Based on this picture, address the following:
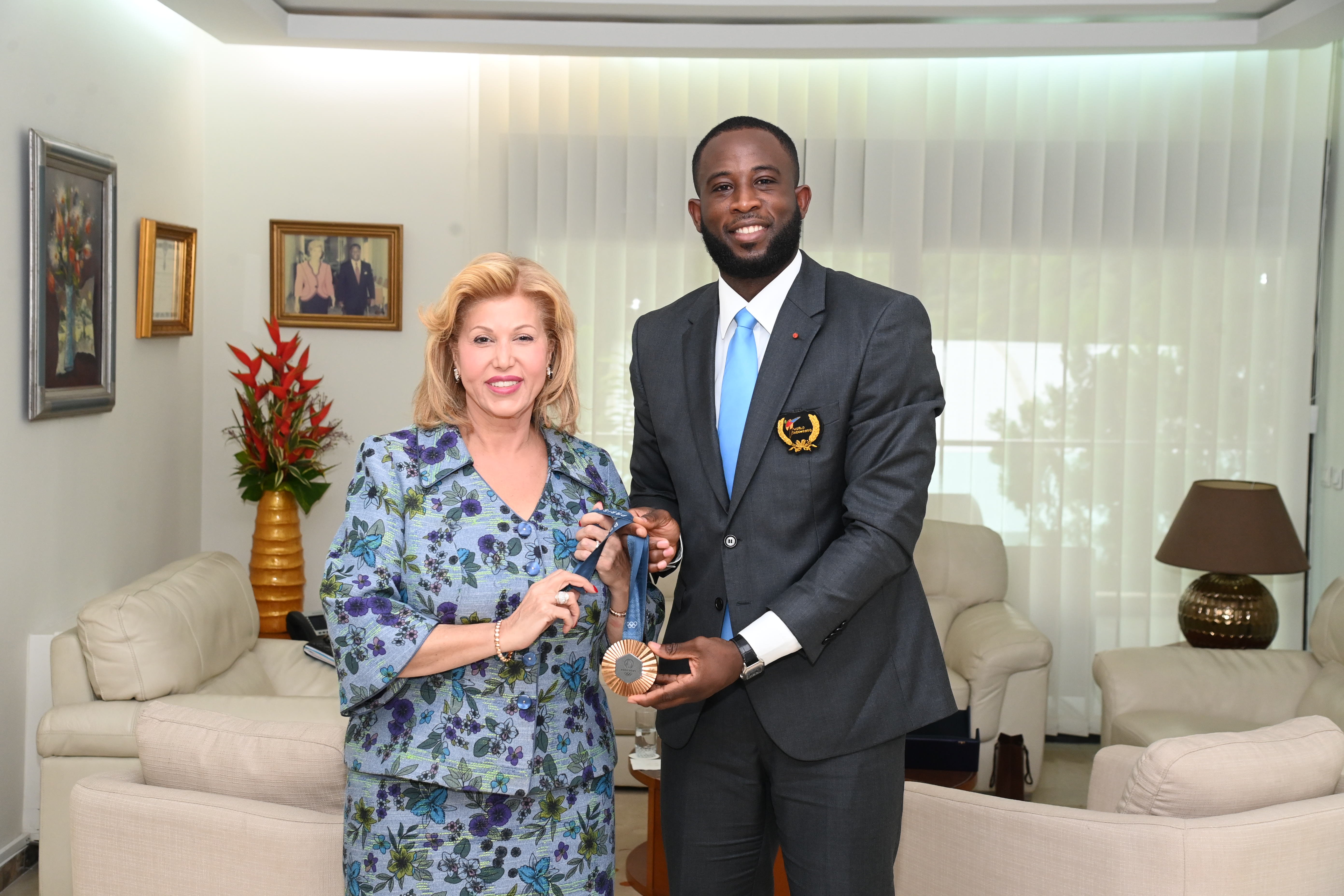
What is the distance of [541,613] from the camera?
1646 millimetres

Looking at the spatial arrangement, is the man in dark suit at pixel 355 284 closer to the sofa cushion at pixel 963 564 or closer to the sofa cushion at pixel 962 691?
the sofa cushion at pixel 963 564

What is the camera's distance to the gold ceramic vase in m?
4.75

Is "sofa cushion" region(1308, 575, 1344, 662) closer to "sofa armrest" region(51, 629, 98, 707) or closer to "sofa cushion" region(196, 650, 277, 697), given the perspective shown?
"sofa cushion" region(196, 650, 277, 697)

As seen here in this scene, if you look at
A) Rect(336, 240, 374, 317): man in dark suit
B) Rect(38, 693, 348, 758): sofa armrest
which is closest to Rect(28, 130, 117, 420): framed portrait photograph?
Rect(38, 693, 348, 758): sofa armrest

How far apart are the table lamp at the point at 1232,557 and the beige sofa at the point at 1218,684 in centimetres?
20

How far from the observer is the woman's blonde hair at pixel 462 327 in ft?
5.96

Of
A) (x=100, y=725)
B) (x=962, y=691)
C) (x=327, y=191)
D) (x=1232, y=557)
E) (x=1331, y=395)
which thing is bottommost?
(x=962, y=691)

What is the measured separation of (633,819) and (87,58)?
3312 millimetres

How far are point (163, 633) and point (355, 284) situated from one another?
2257 mm

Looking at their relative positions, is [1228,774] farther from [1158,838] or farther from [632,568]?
[632,568]

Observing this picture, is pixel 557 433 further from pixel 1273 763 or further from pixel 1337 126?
pixel 1337 126

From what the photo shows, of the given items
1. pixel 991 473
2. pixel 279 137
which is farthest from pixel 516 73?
A: pixel 991 473

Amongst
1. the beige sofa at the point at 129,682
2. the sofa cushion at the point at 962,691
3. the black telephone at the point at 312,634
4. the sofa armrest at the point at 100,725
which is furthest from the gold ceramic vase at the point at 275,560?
the sofa cushion at the point at 962,691

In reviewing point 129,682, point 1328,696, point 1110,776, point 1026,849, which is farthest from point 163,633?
point 1328,696
